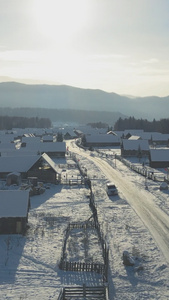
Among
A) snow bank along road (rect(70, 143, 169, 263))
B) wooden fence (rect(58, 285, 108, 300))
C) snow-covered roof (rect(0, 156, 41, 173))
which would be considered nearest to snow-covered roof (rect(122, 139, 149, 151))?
snow bank along road (rect(70, 143, 169, 263))

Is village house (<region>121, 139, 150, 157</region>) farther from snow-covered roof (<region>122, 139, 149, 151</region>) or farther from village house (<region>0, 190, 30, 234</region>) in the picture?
village house (<region>0, 190, 30, 234</region>)

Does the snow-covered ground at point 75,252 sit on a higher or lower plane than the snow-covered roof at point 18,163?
lower

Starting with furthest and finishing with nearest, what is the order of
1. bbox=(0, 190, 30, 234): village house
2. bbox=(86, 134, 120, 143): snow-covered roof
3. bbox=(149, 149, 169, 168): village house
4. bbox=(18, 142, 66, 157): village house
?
1. bbox=(86, 134, 120, 143): snow-covered roof
2. bbox=(18, 142, 66, 157): village house
3. bbox=(149, 149, 169, 168): village house
4. bbox=(0, 190, 30, 234): village house

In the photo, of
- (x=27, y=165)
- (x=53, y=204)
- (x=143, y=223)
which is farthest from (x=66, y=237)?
(x=27, y=165)

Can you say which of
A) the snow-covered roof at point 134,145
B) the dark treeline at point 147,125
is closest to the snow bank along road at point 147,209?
the snow-covered roof at point 134,145

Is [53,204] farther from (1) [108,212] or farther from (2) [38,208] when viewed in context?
(1) [108,212]

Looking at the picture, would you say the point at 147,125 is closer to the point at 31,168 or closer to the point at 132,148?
the point at 132,148

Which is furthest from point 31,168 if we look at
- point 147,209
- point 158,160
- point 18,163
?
point 158,160

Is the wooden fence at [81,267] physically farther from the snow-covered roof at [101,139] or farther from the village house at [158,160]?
the snow-covered roof at [101,139]
